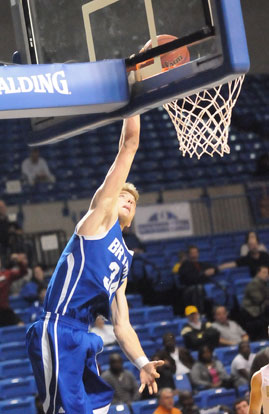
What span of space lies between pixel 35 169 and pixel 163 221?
2.38 meters

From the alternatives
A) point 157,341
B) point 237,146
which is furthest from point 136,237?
point 237,146

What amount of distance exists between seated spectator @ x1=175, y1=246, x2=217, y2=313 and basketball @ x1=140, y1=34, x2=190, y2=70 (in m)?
7.94

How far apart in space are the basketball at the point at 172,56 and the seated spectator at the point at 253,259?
853cm

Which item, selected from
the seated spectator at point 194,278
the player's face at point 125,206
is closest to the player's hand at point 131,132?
the player's face at point 125,206

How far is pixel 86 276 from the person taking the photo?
16.3ft

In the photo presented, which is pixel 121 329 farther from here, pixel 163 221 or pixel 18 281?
pixel 163 221

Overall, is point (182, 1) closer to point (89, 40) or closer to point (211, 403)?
point (89, 40)

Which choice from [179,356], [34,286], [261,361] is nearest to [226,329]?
[179,356]

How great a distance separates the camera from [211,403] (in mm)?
9883

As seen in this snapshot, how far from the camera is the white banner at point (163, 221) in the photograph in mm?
14477

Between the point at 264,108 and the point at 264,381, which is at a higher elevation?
the point at 264,108

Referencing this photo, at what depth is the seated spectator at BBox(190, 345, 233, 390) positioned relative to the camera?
10398 millimetres

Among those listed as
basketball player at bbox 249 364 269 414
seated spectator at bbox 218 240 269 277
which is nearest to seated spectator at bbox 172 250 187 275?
seated spectator at bbox 218 240 269 277

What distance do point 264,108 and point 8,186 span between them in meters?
6.21
